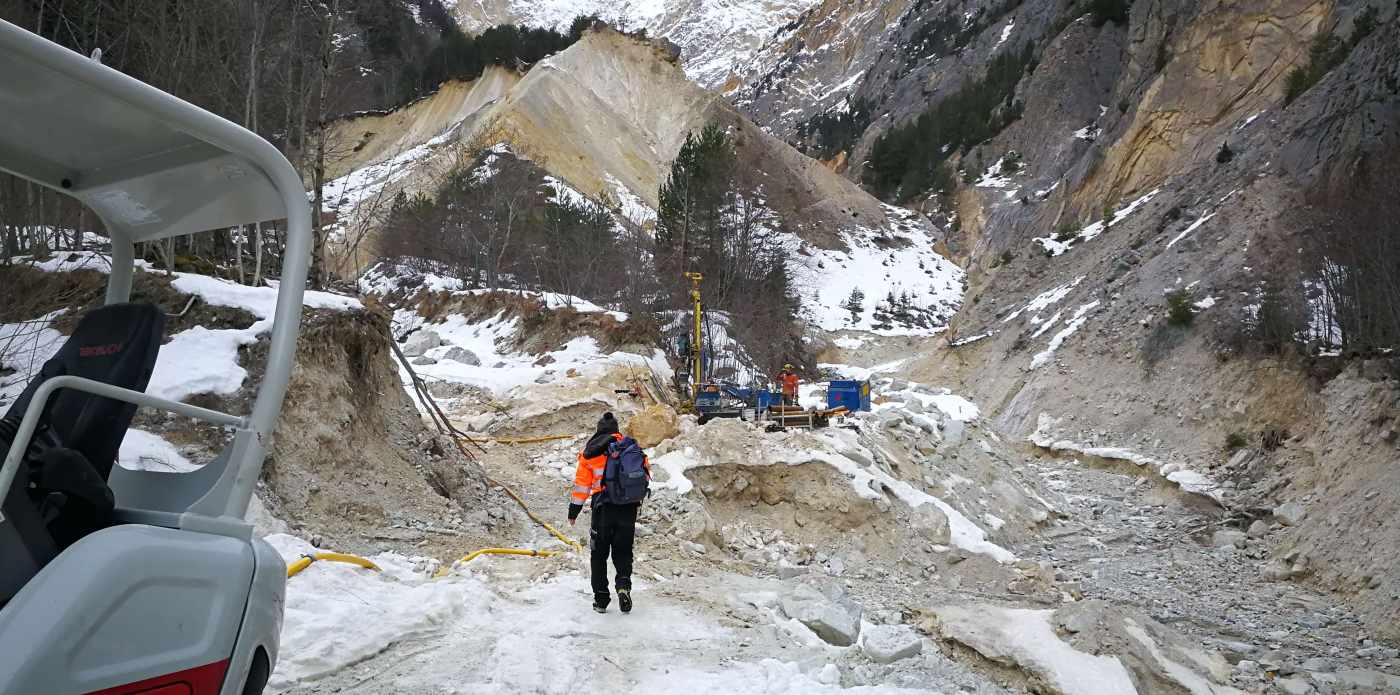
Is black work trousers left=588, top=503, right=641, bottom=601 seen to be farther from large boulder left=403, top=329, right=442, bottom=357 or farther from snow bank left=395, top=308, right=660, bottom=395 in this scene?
large boulder left=403, top=329, right=442, bottom=357

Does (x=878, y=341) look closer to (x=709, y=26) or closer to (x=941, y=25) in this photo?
(x=941, y=25)

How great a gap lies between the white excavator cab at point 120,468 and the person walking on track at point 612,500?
3.09 meters

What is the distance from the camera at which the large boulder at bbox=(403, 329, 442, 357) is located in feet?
75.0

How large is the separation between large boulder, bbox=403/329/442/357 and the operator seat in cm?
2128

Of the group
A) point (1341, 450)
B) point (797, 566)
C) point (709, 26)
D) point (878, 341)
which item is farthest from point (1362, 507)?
point (709, 26)

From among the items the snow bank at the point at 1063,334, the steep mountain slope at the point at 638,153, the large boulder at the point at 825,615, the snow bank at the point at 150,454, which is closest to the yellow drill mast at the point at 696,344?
the large boulder at the point at 825,615

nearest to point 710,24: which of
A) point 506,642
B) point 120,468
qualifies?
point 506,642

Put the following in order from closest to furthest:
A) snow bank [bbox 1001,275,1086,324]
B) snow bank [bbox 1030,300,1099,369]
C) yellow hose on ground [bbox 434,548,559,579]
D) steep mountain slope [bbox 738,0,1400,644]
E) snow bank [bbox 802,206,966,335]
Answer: yellow hose on ground [bbox 434,548,559,579] < steep mountain slope [bbox 738,0,1400,644] < snow bank [bbox 1030,300,1099,369] < snow bank [bbox 1001,275,1086,324] < snow bank [bbox 802,206,966,335]

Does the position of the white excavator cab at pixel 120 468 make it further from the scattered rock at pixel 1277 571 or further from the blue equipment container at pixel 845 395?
the blue equipment container at pixel 845 395

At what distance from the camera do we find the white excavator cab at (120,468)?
1596 mm

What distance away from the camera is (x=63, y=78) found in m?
1.84

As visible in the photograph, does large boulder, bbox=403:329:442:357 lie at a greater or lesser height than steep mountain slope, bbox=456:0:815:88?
lesser

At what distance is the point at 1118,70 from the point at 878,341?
2566cm

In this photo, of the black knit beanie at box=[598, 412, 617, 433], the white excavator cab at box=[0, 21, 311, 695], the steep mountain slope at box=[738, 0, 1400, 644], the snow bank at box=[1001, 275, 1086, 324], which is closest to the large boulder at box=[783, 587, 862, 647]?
the black knit beanie at box=[598, 412, 617, 433]
